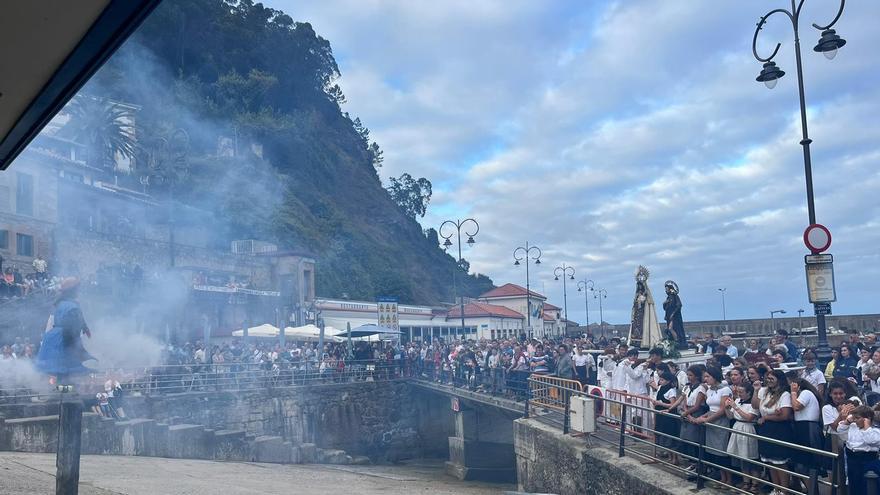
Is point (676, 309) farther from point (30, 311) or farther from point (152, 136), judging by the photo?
point (152, 136)

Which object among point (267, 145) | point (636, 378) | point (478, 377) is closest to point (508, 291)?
point (267, 145)

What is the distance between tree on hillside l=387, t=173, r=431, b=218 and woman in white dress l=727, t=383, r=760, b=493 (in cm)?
9849

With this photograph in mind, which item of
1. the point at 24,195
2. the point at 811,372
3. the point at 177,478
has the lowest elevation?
the point at 177,478

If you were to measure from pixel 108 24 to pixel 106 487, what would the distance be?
8.74 m

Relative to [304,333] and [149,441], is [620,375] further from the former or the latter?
[304,333]

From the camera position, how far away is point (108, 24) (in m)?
2.51

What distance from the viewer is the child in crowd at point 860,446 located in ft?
23.2

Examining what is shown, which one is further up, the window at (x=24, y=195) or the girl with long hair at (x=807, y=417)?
the window at (x=24, y=195)

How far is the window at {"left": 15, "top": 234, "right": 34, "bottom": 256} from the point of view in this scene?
104ft

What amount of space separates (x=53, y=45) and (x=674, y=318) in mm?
16016

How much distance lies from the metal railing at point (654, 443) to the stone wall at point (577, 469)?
0.80 feet

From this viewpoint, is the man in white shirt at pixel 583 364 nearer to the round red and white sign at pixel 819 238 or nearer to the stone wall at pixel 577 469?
the stone wall at pixel 577 469

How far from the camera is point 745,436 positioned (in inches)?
328

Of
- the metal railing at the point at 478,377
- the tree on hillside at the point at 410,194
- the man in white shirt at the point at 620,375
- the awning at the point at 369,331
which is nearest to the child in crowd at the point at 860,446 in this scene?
the man in white shirt at the point at 620,375
